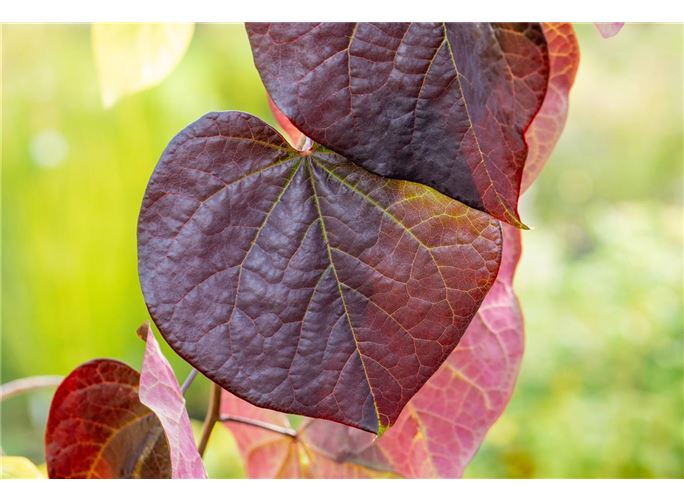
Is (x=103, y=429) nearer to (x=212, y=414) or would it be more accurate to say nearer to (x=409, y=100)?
(x=212, y=414)

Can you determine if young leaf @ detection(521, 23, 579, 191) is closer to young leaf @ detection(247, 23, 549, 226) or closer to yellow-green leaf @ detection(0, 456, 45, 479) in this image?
young leaf @ detection(247, 23, 549, 226)

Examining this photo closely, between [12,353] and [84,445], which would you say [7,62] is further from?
[84,445]

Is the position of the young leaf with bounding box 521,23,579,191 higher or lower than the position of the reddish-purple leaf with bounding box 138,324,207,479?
higher

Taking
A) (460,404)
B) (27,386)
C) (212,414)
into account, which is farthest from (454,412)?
(27,386)

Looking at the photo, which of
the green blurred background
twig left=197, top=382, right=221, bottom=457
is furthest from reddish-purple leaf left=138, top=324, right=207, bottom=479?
the green blurred background

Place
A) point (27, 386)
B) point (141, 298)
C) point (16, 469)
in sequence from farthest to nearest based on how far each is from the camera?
point (141, 298)
point (27, 386)
point (16, 469)

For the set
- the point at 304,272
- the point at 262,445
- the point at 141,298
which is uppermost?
the point at 304,272
